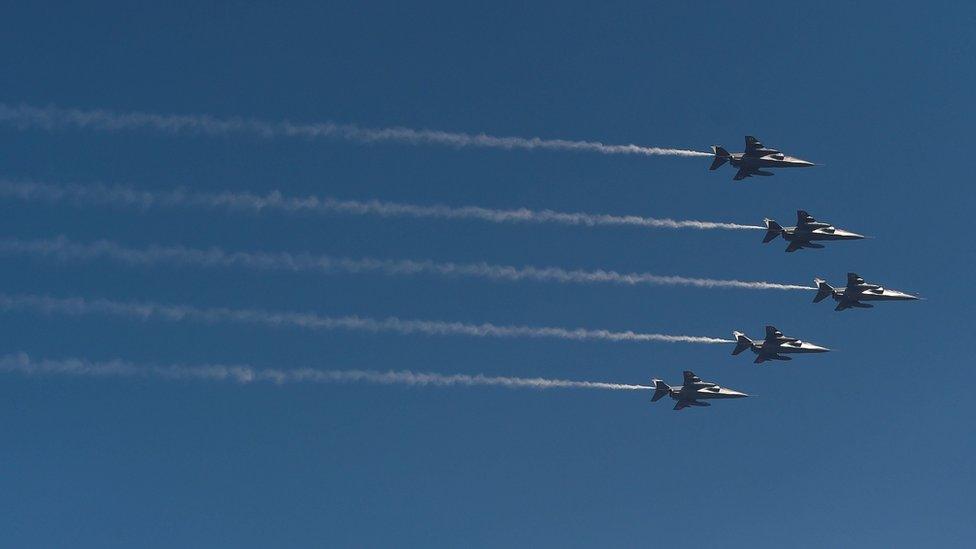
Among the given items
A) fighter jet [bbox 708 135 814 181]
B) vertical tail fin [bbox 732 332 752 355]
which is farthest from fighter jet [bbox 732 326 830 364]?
fighter jet [bbox 708 135 814 181]

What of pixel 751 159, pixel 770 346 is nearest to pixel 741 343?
pixel 770 346

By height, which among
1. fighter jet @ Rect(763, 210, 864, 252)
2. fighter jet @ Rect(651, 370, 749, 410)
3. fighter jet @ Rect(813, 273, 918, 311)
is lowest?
fighter jet @ Rect(651, 370, 749, 410)

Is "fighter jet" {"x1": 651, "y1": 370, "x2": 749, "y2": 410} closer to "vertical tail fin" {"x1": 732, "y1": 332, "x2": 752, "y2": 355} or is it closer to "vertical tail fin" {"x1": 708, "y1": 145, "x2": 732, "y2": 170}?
"vertical tail fin" {"x1": 732, "y1": 332, "x2": 752, "y2": 355}

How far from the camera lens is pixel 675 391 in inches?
4658

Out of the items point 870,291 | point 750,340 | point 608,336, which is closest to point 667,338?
point 608,336

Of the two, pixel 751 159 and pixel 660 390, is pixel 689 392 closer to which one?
pixel 660 390

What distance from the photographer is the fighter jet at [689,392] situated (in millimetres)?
117938

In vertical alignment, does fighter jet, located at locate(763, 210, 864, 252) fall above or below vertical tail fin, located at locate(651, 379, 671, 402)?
above

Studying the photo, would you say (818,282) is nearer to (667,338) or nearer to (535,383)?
(667,338)

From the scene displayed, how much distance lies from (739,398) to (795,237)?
57.5ft

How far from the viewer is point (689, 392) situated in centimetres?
11881

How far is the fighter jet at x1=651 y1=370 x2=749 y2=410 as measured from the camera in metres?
118

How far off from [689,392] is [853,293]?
18312 mm

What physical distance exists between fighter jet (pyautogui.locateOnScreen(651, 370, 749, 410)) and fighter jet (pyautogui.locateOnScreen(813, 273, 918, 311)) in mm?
13340
